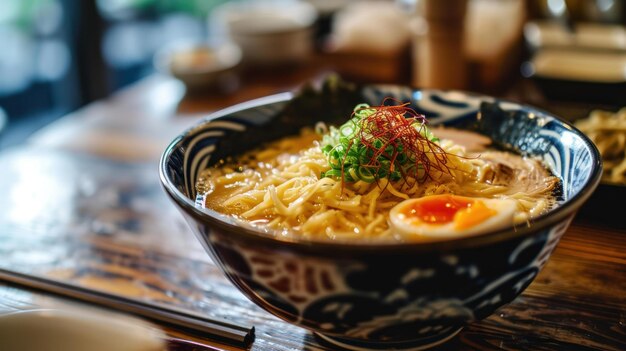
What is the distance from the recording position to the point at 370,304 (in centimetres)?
89

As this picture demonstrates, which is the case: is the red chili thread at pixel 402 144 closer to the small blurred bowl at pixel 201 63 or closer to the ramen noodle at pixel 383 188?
the ramen noodle at pixel 383 188

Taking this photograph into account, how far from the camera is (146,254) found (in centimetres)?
158

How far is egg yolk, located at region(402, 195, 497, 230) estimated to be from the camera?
3.25 ft

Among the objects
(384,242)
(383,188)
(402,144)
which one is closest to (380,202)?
(383,188)

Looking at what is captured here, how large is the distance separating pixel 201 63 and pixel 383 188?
236 centimetres

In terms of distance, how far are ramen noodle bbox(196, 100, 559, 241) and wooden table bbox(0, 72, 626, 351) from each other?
0.77 feet

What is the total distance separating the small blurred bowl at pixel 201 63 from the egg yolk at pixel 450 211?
7.30 feet

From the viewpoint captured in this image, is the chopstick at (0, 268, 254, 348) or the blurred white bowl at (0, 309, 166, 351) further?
the chopstick at (0, 268, 254, 348)

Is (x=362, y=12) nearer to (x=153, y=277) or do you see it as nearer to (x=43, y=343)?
(x=153, y=277)

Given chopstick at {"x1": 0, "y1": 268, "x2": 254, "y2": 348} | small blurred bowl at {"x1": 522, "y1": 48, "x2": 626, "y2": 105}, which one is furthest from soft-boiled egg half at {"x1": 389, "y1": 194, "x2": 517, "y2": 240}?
small blurred bowl at {"x1": 522, "y1": 48, "x2": 626, "y2": 105}

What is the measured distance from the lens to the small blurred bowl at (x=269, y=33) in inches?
133

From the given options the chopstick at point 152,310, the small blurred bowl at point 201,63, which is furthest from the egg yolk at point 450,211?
the small blurred bowl at point 201,63

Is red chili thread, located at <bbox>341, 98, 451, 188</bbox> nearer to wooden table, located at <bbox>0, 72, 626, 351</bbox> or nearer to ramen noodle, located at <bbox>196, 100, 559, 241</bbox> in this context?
ramen noodle, located at <bbox>196, 100, 559, 241</bbox>

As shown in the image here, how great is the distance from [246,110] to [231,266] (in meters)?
0.69
